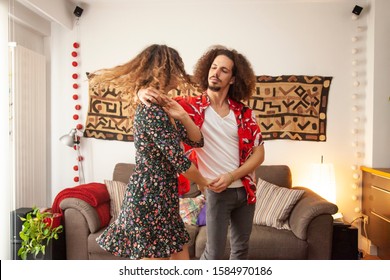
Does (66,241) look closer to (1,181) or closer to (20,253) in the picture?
(20,253)

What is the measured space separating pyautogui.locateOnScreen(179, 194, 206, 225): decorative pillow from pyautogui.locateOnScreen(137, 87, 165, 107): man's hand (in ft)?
1.05

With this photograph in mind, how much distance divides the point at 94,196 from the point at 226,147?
20.0 inches

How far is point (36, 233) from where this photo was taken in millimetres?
1529

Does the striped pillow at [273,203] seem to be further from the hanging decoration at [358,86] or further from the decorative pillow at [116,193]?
the decorative pillow at [116,193]

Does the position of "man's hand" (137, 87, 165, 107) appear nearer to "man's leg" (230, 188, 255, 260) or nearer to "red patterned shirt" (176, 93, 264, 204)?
"red patterned shirt" (176, 93, 264, 204)

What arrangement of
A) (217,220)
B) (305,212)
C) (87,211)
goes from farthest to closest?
(305,212), (87,211), (217,220)

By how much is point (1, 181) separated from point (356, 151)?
1.22m

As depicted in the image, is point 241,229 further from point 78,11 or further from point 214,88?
point 78,11

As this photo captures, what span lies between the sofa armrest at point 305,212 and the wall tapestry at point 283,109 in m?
0.29

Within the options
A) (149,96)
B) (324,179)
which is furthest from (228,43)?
(324,179)

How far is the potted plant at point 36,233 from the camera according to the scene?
1.50 m
